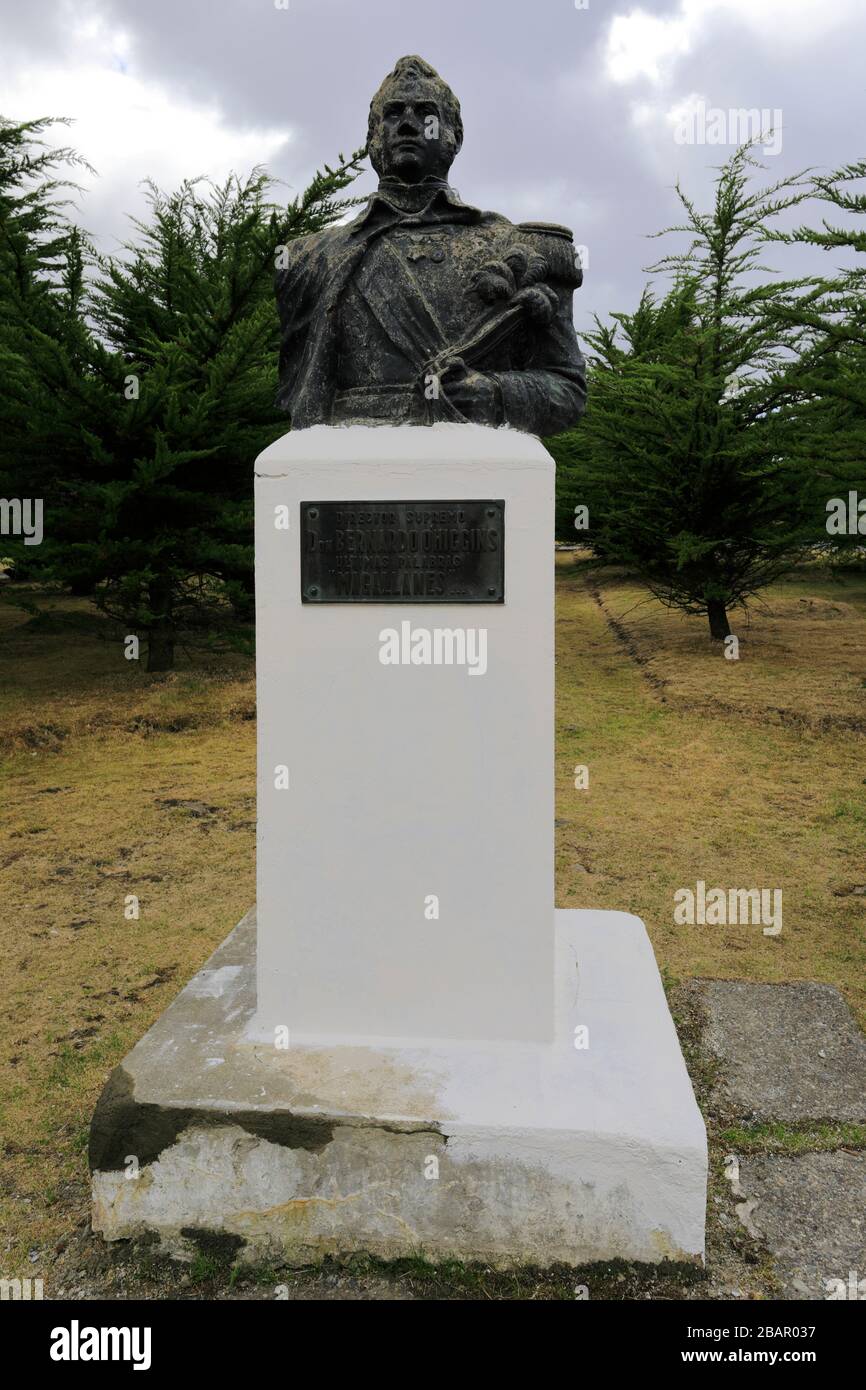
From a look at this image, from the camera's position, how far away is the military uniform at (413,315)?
108 inches

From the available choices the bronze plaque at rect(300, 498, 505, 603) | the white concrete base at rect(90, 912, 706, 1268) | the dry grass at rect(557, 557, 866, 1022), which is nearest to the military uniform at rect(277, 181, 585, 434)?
the bronze plaque at rect(300, 498, 505, 603)

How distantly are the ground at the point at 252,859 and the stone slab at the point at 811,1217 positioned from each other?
0.12ft

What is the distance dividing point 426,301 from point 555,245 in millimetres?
392

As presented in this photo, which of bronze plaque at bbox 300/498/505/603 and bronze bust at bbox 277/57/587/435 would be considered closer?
bronze plaque at bbox 300/498/505/603

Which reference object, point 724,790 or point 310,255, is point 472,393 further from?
point 724,790

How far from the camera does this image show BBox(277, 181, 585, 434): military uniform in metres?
2.75

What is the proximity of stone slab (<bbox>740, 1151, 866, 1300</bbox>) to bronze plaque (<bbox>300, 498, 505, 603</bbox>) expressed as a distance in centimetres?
161

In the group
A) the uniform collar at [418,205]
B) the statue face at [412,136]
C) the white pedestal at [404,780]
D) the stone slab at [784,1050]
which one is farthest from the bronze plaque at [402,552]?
the stone slab at [784,1050]

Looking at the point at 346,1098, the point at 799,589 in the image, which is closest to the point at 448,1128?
the point at 346,1098

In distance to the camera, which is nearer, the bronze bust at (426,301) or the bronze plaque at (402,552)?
the bronze plaque at (402,552)

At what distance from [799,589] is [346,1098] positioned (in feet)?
44.7

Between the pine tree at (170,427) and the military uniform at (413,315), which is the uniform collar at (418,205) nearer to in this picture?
the military uniform at (413,315)

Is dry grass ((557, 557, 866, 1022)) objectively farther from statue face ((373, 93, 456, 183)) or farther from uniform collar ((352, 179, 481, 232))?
statue face ((373, 93, 456, 183))

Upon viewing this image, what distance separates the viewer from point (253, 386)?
26.8ft
